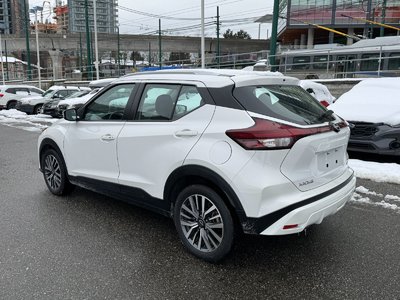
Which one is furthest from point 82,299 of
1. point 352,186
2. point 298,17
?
point 298,17

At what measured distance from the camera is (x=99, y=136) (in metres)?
4.45

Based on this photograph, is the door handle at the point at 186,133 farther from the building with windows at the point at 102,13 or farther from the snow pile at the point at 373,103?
the building with windows at the point at 102,13

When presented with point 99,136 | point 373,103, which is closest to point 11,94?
point 373,103

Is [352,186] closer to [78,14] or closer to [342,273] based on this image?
[342,273]

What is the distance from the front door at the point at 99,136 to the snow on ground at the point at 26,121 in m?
8.96

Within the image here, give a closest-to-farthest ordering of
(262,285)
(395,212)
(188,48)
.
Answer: (262,285)
(395,212)
(188,48)

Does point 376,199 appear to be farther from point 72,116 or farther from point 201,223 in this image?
point 72,116

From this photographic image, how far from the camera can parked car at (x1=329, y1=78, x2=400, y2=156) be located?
700 centimetres

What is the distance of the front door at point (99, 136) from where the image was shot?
14.1 ft

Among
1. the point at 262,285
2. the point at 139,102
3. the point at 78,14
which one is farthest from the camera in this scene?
the point at 78,14

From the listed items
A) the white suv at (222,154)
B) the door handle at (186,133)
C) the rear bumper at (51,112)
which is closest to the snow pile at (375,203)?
the white suv at (222,154)

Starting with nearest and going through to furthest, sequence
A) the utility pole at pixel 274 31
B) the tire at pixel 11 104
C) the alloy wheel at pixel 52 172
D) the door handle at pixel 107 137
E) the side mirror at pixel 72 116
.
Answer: the door handle at pixel 107 137 < the side mirror at pixel 72 116 < the alloy wheel at pixel 52 172 < the utility pole at pixel 274 31 < the tire at pixel 11 104

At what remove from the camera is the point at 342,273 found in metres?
3.41

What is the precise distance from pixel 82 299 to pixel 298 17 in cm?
5597
